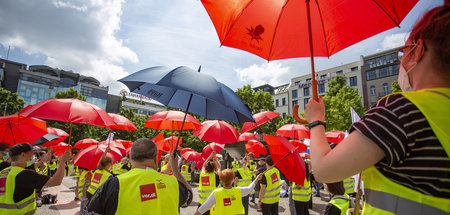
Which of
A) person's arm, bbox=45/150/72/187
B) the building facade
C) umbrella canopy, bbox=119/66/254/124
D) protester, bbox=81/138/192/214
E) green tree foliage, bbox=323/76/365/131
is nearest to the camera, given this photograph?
protester, bbox=81/138/192/214

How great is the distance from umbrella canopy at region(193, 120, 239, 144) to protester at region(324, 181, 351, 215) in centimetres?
271

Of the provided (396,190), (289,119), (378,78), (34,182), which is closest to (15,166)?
(34,182)

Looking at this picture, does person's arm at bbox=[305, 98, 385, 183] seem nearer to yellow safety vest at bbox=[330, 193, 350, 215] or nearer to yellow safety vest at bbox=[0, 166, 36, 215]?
yellow safety vest at bbox=[330, 193, 350, 215]

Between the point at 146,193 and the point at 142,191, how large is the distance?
0.05m

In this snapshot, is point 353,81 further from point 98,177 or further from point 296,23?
point 296,23

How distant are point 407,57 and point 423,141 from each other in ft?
1.74

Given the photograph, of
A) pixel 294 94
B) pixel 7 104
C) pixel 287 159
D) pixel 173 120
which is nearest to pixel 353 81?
pixel 294 94

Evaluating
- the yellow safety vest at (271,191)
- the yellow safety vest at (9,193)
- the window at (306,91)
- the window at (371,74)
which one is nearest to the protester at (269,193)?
the yellow safety vest at (271,191)

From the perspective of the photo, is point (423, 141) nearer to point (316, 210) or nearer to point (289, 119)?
point (316, 210)

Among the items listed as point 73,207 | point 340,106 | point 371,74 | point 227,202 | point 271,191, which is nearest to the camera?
point 227,202

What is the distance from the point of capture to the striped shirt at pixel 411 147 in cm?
91

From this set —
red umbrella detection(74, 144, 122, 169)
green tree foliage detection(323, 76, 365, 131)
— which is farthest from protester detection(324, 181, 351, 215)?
green tree foliage detection(323, 76, 365, 131)

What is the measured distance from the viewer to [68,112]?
411 centimetres

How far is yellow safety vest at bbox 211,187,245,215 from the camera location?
4484 mm
